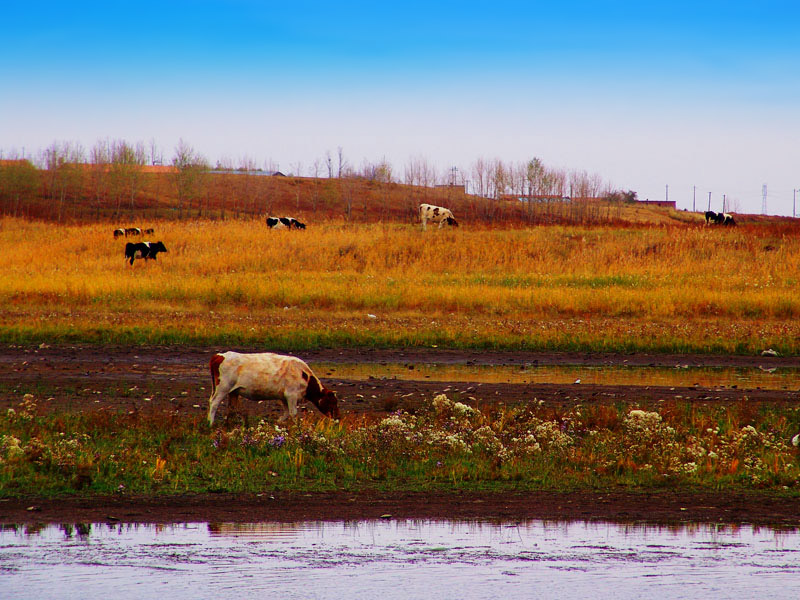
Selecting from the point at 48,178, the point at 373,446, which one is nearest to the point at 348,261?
the point at 373,446

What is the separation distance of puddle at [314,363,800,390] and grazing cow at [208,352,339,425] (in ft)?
17.5

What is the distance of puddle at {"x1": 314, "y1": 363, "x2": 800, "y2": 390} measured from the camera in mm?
17609

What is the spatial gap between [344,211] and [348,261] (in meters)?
59.5

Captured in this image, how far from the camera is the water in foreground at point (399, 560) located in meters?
6.71

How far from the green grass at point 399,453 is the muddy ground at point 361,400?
43cm

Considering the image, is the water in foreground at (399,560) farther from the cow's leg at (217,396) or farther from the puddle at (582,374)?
the puddle at (582,374)

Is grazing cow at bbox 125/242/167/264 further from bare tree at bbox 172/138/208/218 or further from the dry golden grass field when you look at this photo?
bare tree at bbox 172/138/208/218

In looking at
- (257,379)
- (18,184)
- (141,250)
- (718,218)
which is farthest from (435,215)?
(18,184)

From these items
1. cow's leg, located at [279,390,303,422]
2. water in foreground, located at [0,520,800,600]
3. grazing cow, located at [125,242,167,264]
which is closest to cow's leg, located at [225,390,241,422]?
cow's leg, located at [279,390,303,422]

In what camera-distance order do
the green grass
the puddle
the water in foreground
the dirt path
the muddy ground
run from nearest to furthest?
the water in foreground
the muddy ground
the green grass
the dirt path
the puddle

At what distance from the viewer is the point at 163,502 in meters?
8.90

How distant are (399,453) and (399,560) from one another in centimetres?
342

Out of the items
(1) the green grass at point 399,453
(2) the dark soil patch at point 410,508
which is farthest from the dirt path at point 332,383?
(2) the dark soil patch at point 410,508

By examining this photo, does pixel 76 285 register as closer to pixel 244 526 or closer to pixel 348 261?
pixel 348 261
